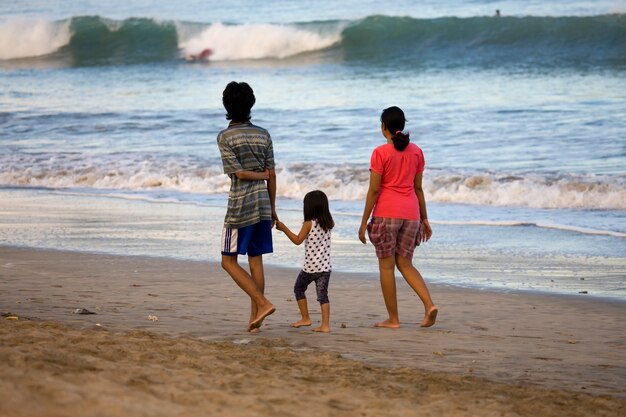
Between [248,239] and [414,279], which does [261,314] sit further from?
[414,279]

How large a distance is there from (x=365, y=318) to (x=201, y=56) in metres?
33.6

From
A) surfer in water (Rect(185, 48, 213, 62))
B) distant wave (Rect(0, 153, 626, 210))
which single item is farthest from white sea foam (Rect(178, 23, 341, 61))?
distant wave (Rect(0, 153, 626, 210))

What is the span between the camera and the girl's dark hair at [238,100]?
5785mm

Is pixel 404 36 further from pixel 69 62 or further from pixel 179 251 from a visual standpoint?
pixel 179 251

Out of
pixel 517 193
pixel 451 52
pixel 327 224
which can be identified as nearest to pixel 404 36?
pixel 451 52

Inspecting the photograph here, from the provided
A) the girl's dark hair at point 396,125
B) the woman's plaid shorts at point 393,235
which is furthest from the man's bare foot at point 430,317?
the girl's dark hair at point 396,125

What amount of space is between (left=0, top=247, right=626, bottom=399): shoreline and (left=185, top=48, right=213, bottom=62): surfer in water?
30935 millimetres

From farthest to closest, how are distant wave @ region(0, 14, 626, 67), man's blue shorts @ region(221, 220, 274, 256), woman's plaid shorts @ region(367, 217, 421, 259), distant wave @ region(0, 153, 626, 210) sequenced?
distant wave @ region(0, 14, 626, 67)
distant wave @ region(0, 153, 626, 210)
woman's plaid shorts @ region(367, 217, 421, 259)
man's blue shorts @ region(221, 220, 274, 256)

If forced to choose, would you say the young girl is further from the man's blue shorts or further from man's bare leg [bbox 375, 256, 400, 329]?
man's bare leg [bbox 375, 256, 400, 329]

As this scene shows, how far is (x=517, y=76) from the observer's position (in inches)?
1117

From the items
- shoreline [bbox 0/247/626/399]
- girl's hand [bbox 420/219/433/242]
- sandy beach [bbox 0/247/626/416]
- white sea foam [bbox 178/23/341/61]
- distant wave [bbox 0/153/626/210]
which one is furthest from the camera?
white sea foam [bbox 178/23/341/61]

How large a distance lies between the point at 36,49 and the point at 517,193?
3384 centimetres

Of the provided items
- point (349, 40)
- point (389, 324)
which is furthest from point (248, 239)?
point (349, 40)

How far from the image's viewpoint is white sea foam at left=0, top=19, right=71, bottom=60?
142 ft
